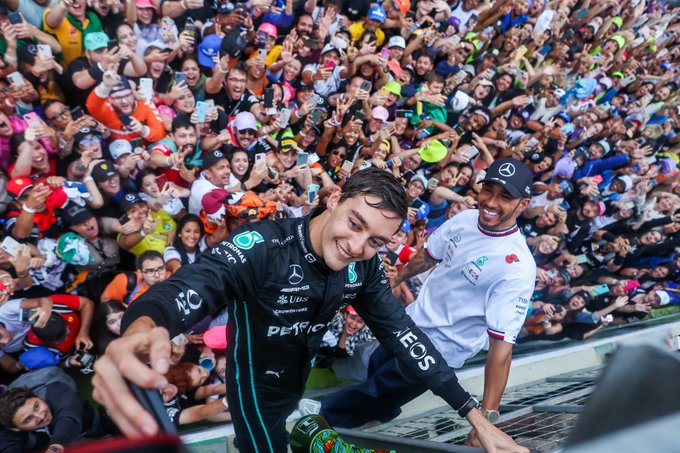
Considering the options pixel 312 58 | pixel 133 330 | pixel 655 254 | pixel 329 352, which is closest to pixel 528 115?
pixel 655 254

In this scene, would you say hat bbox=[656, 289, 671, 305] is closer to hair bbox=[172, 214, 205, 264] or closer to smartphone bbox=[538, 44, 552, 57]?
smartphone bbox=[538, 44, 552, 57]

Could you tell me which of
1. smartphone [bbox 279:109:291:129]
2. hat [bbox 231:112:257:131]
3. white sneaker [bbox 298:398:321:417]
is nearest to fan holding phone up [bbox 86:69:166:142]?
hat [bbox 231:112:257:131]

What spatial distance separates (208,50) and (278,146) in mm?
1373

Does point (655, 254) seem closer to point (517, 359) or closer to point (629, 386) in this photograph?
point (517, 359)

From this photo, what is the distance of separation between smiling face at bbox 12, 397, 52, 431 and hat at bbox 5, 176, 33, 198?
1.58 m

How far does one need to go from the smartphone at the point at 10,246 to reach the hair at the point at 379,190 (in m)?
2.87

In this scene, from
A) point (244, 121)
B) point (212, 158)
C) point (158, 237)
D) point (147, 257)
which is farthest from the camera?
point (244, 121)

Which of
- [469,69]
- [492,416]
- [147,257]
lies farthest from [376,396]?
[469,69]

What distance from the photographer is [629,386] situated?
711 mm

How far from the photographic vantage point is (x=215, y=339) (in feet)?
12.7

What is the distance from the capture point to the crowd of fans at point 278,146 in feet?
12.4

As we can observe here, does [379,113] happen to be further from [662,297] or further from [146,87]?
[662,297]

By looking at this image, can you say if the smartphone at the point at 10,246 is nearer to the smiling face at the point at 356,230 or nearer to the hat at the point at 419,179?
the smiling face at the point at 356,230

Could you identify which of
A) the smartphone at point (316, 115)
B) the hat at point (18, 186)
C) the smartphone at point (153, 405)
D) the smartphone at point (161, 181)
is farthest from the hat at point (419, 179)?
the smartphone at point (153, 405)
